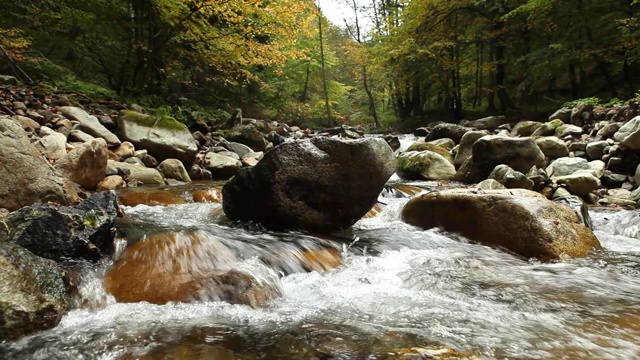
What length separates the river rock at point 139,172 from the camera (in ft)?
23.8

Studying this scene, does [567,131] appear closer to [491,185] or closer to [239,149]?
[491,185]

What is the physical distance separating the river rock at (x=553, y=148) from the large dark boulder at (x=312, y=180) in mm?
6135

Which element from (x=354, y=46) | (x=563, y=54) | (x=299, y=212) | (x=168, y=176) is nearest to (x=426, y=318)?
(x=299, y=212)

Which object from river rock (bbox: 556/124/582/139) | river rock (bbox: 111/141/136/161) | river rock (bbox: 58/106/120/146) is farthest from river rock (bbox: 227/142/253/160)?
river rock (bbox: 556/124/582/139)

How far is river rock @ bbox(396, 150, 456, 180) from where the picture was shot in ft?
32.5

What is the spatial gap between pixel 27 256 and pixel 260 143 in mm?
9370

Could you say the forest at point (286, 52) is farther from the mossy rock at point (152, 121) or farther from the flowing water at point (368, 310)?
the flowing water at point (368, 310)

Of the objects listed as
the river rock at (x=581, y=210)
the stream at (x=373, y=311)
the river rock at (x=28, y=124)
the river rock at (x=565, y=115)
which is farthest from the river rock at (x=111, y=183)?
the river rock at (x=565, y=115)

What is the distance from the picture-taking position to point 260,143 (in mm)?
11953

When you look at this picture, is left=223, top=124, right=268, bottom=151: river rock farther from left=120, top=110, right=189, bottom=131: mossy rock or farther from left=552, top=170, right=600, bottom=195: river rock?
left=552, top=170, right=600, bottom=195: river rock

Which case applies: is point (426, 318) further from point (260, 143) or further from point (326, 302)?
point (260, 143)

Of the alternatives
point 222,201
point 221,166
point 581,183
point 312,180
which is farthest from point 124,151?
point 581,183

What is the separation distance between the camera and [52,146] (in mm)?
6531

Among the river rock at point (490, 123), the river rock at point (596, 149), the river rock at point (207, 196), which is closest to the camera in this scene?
the river rock at point (207, 196)
